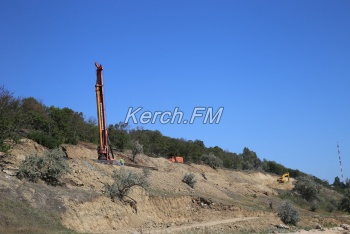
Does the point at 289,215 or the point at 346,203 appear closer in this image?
the point at 289,215

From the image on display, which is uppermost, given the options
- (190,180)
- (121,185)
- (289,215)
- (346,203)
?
(346,203)

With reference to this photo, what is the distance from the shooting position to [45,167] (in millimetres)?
23656

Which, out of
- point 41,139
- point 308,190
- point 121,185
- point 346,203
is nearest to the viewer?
point 121,185

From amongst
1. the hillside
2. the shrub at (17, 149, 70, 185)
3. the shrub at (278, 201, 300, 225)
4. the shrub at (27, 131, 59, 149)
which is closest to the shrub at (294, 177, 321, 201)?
the hillside

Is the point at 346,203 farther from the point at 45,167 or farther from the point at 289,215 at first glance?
the point at 45,167

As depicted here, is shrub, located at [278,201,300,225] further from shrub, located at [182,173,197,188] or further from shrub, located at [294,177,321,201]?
shrub, located at [294,177,321,201]

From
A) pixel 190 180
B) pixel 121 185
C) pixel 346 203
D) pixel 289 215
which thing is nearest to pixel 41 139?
pixel 190 180

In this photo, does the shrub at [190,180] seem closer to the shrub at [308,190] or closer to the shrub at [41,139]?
the shrub at [41,139]

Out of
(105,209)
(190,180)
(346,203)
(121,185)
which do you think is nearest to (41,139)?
(190,180)

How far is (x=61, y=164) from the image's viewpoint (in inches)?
955

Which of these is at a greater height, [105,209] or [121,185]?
[121,185]

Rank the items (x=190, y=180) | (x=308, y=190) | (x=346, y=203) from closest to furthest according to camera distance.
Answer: (x=190, y=180)
(x=346, y=203)
(x=308, y=190)

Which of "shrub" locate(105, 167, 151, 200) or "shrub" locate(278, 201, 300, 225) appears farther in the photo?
"shrub" locate(278, 201, 300, 225)

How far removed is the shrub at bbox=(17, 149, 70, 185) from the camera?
2233 centimetres
